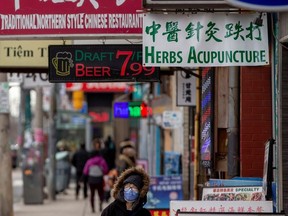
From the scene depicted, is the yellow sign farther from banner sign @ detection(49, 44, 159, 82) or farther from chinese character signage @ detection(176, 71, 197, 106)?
banner sign @ detection(49, 44, 159, 82)

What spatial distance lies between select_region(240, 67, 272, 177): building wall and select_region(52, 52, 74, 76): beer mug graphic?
2.33 metres

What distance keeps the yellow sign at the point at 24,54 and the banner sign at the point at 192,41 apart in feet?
22.8

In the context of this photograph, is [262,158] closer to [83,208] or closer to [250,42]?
[250,42]

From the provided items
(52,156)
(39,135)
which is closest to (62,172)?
(52,156)

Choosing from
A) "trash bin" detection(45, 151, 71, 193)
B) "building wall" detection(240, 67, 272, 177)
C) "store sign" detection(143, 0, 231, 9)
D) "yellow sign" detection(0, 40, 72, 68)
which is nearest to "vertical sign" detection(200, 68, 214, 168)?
"building wall" detection(240, 67, 272, 177)

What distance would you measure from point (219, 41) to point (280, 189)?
1969mm

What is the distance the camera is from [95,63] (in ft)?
37.3

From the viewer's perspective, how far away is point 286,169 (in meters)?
10.6

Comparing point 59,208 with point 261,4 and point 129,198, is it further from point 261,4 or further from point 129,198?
point 261,4

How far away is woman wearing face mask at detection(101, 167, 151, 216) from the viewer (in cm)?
932

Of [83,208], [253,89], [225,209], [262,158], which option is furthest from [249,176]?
[83,208]

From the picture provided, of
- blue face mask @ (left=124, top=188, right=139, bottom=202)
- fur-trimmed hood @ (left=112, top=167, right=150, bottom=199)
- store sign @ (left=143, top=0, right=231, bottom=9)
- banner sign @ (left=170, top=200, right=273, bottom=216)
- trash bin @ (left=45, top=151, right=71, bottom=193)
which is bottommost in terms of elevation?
trash bin @ (left=45, top=151, right=71, bottom=193)

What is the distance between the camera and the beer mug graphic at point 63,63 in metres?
11.2

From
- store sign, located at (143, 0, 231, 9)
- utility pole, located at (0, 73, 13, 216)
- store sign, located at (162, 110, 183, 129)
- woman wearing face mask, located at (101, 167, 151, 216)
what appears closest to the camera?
store sign, located at (143, 0, 231, 9)
